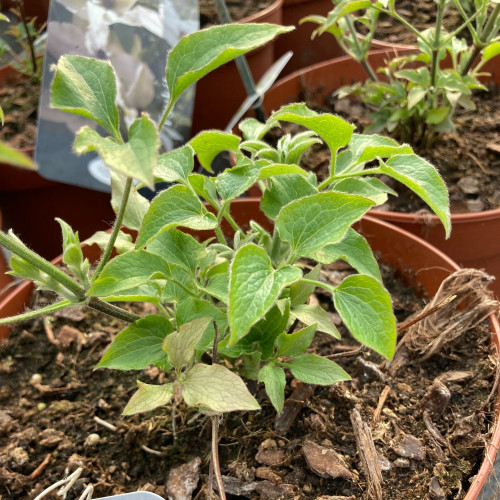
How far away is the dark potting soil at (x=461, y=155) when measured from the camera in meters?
1.18

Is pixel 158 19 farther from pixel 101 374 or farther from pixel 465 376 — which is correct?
pixel 465 376

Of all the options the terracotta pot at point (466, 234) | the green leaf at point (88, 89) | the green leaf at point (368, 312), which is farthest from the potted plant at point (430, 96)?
the green leaf at point (88, 89)

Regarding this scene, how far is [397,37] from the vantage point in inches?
66.6

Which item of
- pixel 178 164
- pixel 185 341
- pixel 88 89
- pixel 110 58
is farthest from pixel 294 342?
pixel 110 58

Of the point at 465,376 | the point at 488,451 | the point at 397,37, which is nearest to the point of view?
the point at 488,451

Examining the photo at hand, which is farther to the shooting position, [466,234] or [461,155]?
[461,155]

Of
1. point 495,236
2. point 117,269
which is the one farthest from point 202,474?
point 495,236

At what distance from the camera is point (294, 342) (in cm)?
67

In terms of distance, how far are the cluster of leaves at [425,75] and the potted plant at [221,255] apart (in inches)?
18.2

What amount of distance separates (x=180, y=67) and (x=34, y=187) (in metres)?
1.01

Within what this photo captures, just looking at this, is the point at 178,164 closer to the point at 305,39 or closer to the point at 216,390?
the point at 216,390

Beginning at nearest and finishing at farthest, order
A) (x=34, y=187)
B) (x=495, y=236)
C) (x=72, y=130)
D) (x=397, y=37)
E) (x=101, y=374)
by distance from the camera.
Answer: (x=101, y=374), (x=495, y=236), (x=72, y=130), (x=34, y=187), (x=397, y=37)

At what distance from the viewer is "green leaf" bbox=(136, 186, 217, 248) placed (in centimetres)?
57

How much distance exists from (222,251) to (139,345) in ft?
0.53
